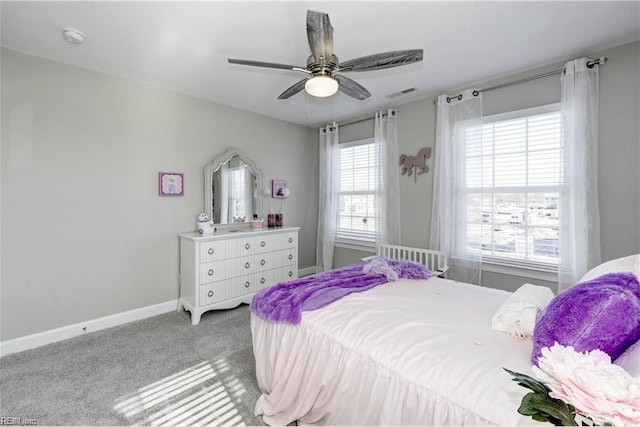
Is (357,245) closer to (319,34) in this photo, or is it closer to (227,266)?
(227,266)

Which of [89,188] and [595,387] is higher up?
[89,188]

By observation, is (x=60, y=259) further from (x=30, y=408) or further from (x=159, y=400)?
(x=159, y=400)

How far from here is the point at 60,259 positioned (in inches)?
103

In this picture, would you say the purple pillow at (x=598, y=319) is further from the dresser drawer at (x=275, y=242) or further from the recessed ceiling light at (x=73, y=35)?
the recessed ceiling light at (x=73, y=35)

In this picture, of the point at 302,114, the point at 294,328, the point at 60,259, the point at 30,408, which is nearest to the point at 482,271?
the point at 294,328

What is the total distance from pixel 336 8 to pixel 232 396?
2.67 meters

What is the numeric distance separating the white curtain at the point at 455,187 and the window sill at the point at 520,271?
13 centimetres

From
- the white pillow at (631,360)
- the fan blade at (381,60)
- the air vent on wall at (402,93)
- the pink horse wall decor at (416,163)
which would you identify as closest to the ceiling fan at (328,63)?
the fan blade at (381,60)

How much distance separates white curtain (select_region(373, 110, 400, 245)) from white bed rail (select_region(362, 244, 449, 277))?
140 millimetres

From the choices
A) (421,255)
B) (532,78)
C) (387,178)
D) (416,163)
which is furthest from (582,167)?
(387,178)

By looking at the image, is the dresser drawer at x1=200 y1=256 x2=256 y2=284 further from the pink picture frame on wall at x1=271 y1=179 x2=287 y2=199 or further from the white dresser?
the pink picture frame on wall at x1=271 y1=179 x2=287 y2=199

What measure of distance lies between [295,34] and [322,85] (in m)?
0.65

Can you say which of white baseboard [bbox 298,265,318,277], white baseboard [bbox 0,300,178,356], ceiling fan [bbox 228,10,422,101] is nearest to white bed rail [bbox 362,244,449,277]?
white baseboard [bbox 298,265,318,277]

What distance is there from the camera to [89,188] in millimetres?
2750
